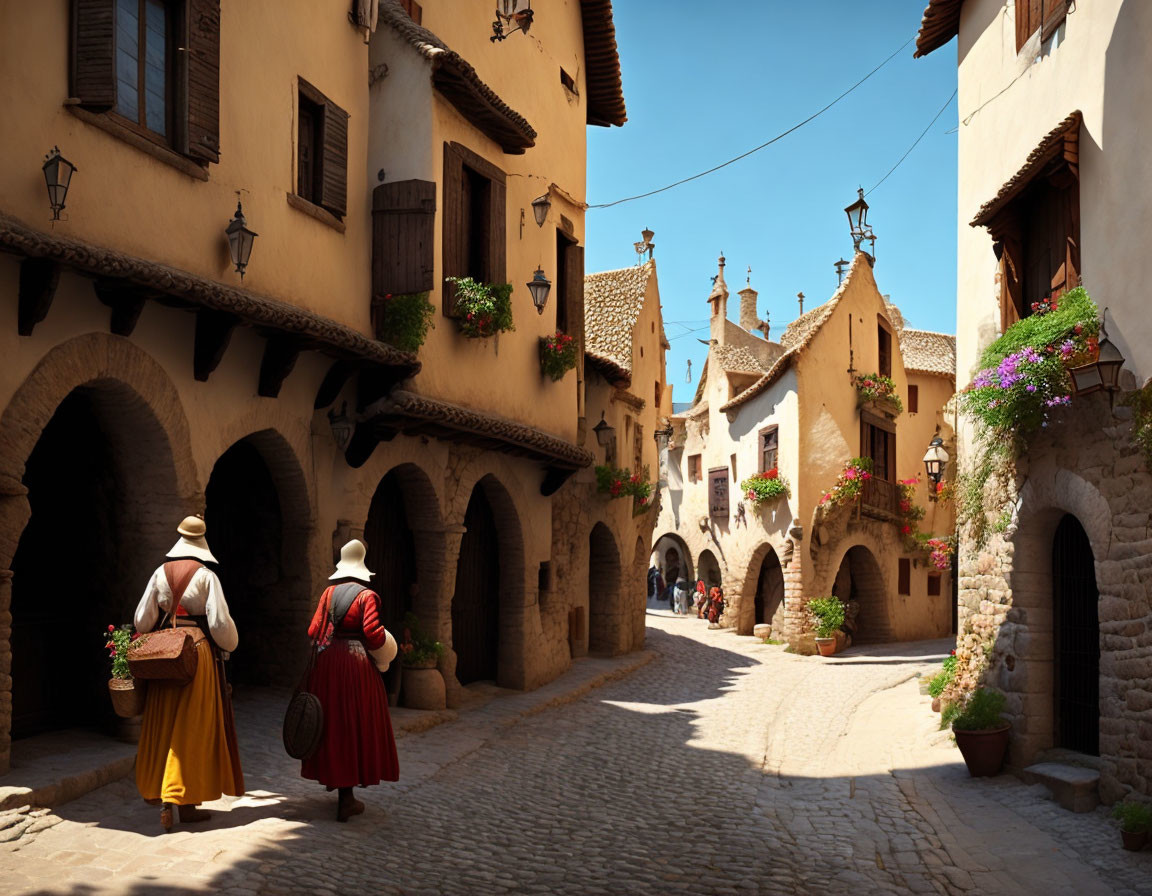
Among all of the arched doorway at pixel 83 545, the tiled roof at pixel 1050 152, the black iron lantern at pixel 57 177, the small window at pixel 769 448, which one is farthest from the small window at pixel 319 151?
the small window at pixel 769 448

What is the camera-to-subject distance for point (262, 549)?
1126 centimetres

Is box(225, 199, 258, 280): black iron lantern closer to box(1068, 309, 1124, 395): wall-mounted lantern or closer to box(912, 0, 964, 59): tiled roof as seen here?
box(1068, 309, 1124, 395): wall-mounted lantern

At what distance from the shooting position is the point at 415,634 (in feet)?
41.3

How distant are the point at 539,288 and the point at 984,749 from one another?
8178 millimetres

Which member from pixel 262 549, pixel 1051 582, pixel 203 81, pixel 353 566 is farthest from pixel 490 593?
pixel 203 81

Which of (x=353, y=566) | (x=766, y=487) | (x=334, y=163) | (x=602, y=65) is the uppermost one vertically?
(x=602, y=65)

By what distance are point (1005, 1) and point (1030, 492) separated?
5856mm

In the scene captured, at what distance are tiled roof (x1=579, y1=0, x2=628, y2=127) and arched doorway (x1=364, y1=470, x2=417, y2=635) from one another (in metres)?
9.55

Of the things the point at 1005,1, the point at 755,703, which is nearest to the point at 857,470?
the point at 755,703

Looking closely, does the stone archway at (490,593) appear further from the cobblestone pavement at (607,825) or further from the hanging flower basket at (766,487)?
the hanging flower basket at (766,487)

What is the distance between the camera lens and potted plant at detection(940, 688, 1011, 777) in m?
10.2

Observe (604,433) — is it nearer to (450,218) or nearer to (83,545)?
(450,218)

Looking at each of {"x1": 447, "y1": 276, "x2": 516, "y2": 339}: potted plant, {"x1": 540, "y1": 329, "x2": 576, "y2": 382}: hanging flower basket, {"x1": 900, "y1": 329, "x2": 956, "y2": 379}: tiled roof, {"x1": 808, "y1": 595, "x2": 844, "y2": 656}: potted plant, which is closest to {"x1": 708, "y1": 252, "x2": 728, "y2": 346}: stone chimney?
{"x1": 900, "y1": 329, "x2": 956, "y2": 379}: tiled roof

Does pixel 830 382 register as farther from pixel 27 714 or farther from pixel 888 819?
pixel 27 714
